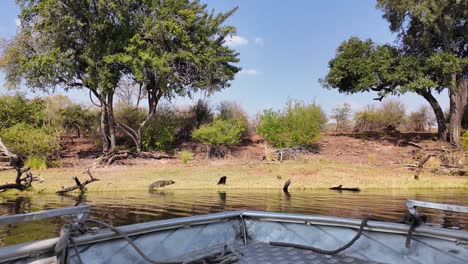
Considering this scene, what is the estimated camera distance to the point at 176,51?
25250 mm

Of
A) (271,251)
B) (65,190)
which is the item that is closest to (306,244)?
(271,251)

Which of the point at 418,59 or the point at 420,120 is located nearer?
the point at 418,59

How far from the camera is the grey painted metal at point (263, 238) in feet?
9.93

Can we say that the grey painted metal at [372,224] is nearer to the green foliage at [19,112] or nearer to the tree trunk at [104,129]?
the tree trunk at [104,129]

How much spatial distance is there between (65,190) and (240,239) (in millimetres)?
12303

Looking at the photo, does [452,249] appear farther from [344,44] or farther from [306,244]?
[344,44]

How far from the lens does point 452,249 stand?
3.05 metres

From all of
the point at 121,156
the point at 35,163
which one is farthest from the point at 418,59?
the point at 35,163

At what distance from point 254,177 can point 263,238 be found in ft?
47.3

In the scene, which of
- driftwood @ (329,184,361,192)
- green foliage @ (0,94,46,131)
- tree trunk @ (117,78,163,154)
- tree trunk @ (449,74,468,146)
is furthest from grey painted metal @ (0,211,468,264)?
tree trunk @ (449,74,468,146)

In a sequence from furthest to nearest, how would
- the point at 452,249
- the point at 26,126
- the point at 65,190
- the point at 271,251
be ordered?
1. the point at 26,126
2. the point at 65,190
3. the point at 271,251
4. the point at 452,249

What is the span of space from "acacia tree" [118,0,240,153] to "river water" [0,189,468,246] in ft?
34.1

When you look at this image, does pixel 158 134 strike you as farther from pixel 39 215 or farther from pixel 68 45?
pixel 39 215

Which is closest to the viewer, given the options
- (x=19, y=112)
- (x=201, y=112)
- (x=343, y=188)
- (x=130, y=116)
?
(x=343, y=188)
